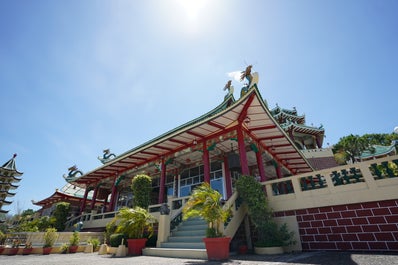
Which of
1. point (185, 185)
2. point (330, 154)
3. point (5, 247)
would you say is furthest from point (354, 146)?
point (5, 247)

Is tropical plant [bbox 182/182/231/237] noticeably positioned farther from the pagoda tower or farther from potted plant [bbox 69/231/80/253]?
the pagoda tower

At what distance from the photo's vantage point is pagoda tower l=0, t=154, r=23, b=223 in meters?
26.6

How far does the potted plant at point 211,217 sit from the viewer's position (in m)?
5.03

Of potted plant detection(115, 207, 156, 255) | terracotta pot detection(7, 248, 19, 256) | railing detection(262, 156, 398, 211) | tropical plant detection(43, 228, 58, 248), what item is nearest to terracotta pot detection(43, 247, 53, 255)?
tropical plant detection(43, 228, 58, 248)

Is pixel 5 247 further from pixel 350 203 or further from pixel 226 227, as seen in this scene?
pixel 350 203

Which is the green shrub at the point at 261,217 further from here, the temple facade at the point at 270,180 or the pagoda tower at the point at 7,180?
the pagoda tower at the point at 7,180

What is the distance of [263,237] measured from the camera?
601 cm

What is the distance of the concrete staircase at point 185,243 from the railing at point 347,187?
2888 millimetres

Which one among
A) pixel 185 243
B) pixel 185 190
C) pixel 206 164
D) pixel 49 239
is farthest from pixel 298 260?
pixel 185 190

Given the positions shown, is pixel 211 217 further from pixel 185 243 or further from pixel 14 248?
pixel 14 248

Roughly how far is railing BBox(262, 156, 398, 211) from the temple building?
6.74ft

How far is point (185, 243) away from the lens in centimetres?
649

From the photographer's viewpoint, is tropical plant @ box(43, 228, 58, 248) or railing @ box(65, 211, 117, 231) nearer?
tropical plant @ box(43, 228, 58, 248)

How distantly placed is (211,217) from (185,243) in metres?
1.99
